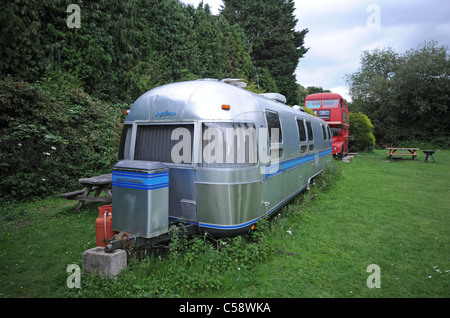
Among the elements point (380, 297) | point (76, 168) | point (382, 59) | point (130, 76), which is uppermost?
point (382, 59)

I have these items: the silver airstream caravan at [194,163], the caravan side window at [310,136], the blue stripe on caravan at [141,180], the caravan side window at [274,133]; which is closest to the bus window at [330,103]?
the caravan side window at [310,136]

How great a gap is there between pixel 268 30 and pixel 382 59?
17.2m

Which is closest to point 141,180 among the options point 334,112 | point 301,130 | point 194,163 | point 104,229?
point 194,163

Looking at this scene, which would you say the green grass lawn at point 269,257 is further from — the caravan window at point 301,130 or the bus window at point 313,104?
the bus window at point 313,104

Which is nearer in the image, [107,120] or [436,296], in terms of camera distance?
[436,296]

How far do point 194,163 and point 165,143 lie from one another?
68 centimetres

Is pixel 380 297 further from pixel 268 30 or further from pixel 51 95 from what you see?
pixel 268 30

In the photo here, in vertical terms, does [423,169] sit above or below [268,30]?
below

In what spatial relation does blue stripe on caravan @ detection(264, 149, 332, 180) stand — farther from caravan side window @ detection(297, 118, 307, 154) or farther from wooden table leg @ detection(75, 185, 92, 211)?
wooden table leg @ detection(75, 185, 92, 211)

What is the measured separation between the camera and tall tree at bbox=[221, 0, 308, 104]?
3322 cm

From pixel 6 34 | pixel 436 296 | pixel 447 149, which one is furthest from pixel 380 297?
pixel 447 149

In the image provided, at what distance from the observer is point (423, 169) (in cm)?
1501

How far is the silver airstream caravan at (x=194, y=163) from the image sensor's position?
4051mm

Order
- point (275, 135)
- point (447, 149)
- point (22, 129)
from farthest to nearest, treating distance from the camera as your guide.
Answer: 1. point (447, 149)
2. point (22, 129)
3. point (275, 135)
